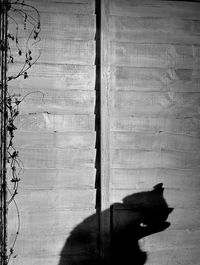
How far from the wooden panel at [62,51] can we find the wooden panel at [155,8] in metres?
0.43

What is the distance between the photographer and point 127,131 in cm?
374

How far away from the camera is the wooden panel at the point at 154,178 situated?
3729 millimetres

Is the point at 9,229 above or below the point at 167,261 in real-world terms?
above

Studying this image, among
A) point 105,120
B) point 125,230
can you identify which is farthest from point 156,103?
point 125,230

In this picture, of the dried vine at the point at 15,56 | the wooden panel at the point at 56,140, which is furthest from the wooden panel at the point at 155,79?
the dried vine at the point at 15,56

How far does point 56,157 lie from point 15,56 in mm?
989

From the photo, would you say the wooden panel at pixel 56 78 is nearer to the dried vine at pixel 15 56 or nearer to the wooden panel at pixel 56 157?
the dried vine at pixel 15 56

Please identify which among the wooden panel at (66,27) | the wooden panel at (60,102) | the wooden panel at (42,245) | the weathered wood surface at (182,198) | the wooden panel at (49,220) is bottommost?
the wooden panel at (42,245)

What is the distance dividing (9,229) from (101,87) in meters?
1.54

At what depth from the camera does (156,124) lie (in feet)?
12.4

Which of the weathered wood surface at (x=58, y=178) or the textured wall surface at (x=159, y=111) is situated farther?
the textured wall surface at (x=159, y=111)

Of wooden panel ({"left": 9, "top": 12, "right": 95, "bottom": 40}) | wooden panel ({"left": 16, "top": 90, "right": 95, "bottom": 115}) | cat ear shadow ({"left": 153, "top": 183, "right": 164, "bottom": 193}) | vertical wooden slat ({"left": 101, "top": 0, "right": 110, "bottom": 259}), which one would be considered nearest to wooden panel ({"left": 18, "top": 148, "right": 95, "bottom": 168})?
vertical wooden slat ({"left": 101, "top": 0, "right": 110, "bottom": 259})

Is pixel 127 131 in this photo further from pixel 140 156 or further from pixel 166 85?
pixel 166 85

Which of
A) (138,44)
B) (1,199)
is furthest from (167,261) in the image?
(138,44)
